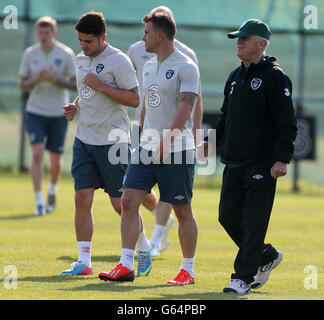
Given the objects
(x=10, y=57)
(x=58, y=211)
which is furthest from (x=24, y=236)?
(x=10, y=57)

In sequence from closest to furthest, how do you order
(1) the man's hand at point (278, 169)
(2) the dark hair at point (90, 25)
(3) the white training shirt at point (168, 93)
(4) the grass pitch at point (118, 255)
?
(1) the man's hand at point (278, 169)
(4) the grass pitch at point (118, 255)
(3) the white training shirt at point (168, 93)
(2) the dark hair at point (90, 25)

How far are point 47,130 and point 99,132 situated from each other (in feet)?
17.6

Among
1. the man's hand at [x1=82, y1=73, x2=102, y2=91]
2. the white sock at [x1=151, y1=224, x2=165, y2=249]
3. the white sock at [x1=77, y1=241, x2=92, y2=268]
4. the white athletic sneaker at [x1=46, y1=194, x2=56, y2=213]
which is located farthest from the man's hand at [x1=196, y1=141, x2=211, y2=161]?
the white athletic sneaker at [x1=46, y1=194, x2=56, y2=213]

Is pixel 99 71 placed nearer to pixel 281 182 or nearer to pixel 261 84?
pixel 261 84

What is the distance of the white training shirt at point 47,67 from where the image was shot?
43.6ft

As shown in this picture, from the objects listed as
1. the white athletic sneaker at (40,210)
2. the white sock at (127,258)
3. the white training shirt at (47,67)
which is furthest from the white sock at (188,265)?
the white training shirt at (47,67)

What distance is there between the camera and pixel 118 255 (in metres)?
9.62

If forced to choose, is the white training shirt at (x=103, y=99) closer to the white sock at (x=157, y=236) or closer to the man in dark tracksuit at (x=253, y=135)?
the man in dark tracksuit at (x=253, y=135)

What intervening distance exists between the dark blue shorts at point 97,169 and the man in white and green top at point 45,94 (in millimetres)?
4998

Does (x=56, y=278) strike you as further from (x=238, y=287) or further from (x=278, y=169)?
(x=278, y=169)

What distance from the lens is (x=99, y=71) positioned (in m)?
8.17

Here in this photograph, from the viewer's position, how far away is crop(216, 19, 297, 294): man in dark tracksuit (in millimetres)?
7129

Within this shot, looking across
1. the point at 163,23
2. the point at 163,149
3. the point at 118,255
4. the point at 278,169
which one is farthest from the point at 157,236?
the point at 278,169

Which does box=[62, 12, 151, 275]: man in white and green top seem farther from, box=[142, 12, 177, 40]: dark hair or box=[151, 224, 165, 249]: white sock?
box=[151, 224, 165, 249]: white sock
